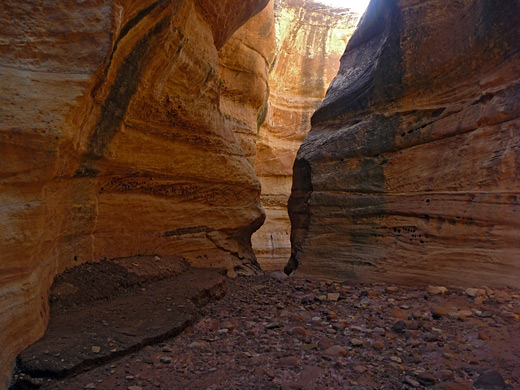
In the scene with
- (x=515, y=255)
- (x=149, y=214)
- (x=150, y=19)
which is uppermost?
(x=150, y=19)

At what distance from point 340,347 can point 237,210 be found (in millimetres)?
3894

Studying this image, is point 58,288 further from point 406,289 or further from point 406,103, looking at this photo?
point 406,103

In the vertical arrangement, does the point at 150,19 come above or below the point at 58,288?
above

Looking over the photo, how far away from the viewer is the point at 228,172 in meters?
6.24

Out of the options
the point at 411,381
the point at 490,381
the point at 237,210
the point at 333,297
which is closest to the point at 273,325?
the point at 333,297

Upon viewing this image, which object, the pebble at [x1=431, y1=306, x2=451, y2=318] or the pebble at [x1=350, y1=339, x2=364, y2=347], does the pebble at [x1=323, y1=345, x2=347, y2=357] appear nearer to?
the pebble at [x1=350, y1=339, x2=364, y2=347]

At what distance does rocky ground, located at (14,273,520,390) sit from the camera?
2.43 metres

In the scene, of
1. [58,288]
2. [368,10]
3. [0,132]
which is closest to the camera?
[0,132]

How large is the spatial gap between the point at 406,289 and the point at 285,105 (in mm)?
13555

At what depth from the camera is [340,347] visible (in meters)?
2.93

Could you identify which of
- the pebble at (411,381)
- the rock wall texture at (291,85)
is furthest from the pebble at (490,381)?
the rock wall texture at (291,85)

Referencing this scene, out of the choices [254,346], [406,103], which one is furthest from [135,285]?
[406,103]

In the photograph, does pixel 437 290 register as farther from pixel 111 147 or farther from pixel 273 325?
pixel 111 147

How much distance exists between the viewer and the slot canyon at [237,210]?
8.76 ft
